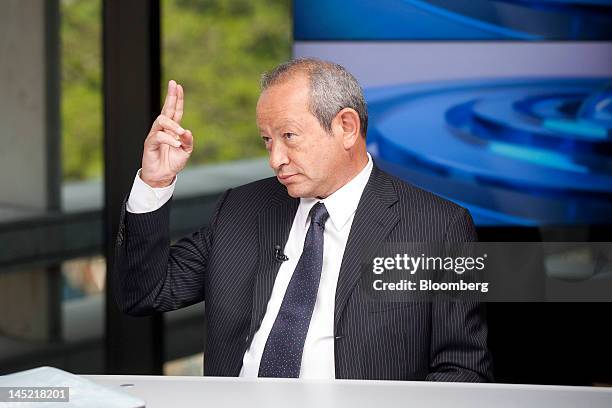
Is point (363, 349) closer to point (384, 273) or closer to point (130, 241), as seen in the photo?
point (384, 273)

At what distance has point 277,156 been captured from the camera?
7.52ft

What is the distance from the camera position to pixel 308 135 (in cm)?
231

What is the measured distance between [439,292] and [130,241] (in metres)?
0.75

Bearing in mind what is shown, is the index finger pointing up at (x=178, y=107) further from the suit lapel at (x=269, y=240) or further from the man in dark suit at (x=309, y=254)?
the suit lapel at (x=269, y=240)

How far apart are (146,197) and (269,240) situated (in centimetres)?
32

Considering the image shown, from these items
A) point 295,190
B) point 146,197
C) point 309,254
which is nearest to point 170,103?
point 146,197

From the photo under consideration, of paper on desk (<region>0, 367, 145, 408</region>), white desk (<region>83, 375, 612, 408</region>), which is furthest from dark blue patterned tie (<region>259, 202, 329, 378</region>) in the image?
paper on desk (<region>0, 367, 145, 408</region>)

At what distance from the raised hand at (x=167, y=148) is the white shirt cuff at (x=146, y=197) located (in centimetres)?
1

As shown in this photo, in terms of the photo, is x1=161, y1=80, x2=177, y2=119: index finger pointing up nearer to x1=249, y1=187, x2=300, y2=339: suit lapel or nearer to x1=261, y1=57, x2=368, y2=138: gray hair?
x1=261, y1=57, x2=368, y2=138: gray hair

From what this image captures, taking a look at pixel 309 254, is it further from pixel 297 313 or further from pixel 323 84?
pixel 323 84

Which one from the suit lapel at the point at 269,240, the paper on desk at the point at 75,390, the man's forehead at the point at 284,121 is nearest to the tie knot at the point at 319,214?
the suit lapel at the point at 269,240

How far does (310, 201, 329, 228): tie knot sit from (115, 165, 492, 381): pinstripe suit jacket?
0.08 metres

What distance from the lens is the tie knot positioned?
93.7 inches

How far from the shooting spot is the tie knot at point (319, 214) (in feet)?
7.81
